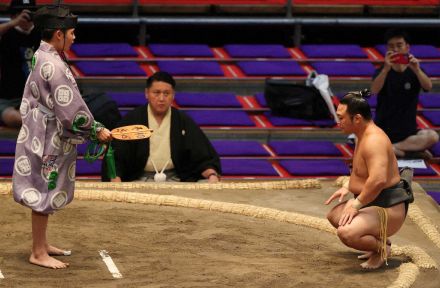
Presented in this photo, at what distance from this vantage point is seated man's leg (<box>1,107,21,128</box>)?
6.58m

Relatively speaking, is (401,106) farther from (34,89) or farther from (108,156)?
(34,89)

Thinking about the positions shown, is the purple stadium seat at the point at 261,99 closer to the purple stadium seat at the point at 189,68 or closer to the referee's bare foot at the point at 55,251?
the purple stadium seat at the point at 189,68

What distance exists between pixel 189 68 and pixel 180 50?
18 centimetres

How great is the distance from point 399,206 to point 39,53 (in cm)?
143

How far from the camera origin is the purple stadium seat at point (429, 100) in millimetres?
7305

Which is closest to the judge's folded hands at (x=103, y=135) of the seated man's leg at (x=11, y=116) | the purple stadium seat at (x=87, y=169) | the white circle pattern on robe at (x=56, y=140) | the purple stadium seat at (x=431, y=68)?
the white circle pattern on robe at (x=56, y=140)

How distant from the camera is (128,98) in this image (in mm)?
6996

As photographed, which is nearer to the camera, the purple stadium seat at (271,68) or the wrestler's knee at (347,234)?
the wrestler's knee at (347,234)

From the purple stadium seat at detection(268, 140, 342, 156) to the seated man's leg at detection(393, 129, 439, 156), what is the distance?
335mm

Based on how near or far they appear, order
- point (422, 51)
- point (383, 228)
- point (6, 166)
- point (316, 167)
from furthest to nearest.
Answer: point (422, 51), point (316, 167), point (6, 166), point (383, 228)

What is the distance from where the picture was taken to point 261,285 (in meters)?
4.58

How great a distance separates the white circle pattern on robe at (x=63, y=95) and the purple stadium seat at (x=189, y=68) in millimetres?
2608

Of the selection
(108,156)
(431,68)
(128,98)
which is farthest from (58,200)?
(431,68)

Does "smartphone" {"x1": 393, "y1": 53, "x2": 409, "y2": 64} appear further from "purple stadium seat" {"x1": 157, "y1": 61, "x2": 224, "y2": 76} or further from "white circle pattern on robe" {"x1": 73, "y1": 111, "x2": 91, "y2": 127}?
"white circle pattern on robe" {"x1": 73, "y1": 111, "x2": 91, "y2": 127}
